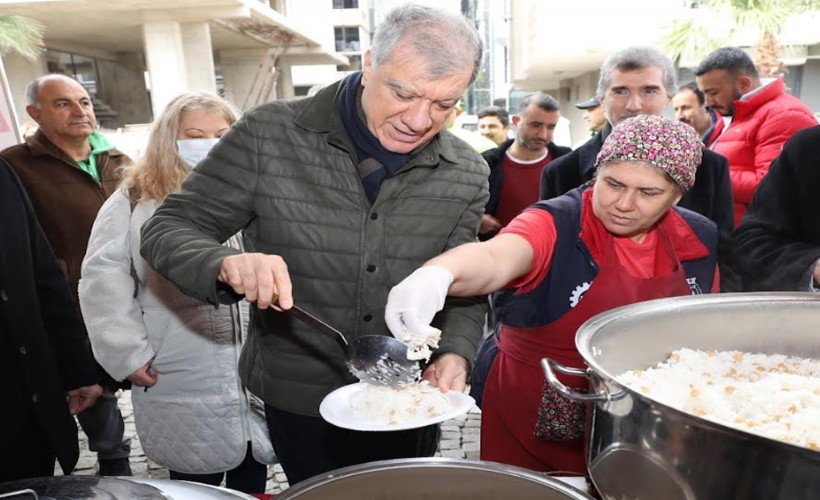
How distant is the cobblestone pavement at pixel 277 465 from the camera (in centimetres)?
289

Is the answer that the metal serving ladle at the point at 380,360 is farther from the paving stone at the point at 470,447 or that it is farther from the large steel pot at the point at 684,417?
the paving stone at the point at 470,447

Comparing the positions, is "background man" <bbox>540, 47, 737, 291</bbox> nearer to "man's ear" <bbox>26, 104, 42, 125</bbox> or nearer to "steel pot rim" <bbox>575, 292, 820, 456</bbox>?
"steel pot rim" <bbox>575, 292, 820, 456</bbox>

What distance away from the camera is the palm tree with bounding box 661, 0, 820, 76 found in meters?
8.25

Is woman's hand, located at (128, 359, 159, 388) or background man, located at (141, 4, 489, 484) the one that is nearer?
background man, located at (141, 4, 489, 484)

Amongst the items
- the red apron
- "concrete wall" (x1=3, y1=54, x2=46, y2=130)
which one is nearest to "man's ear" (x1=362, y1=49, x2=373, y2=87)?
the red apron

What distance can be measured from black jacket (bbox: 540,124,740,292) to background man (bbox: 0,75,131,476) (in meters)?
2.12

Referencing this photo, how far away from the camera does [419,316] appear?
3.93 feet

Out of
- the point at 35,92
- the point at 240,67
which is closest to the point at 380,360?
the point at 35,92

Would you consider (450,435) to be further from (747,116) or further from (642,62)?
(747,116)

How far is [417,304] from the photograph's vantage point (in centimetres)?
119

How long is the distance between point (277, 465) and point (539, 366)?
190cm

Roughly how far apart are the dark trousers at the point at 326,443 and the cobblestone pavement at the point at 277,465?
113cm

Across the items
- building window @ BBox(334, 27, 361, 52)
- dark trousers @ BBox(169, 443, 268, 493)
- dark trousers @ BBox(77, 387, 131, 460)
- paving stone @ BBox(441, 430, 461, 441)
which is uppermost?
building window @ BBox(334, 27, 361, 52)

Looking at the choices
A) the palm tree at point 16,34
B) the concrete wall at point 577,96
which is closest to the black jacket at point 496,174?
the palm tree at point 16,34
